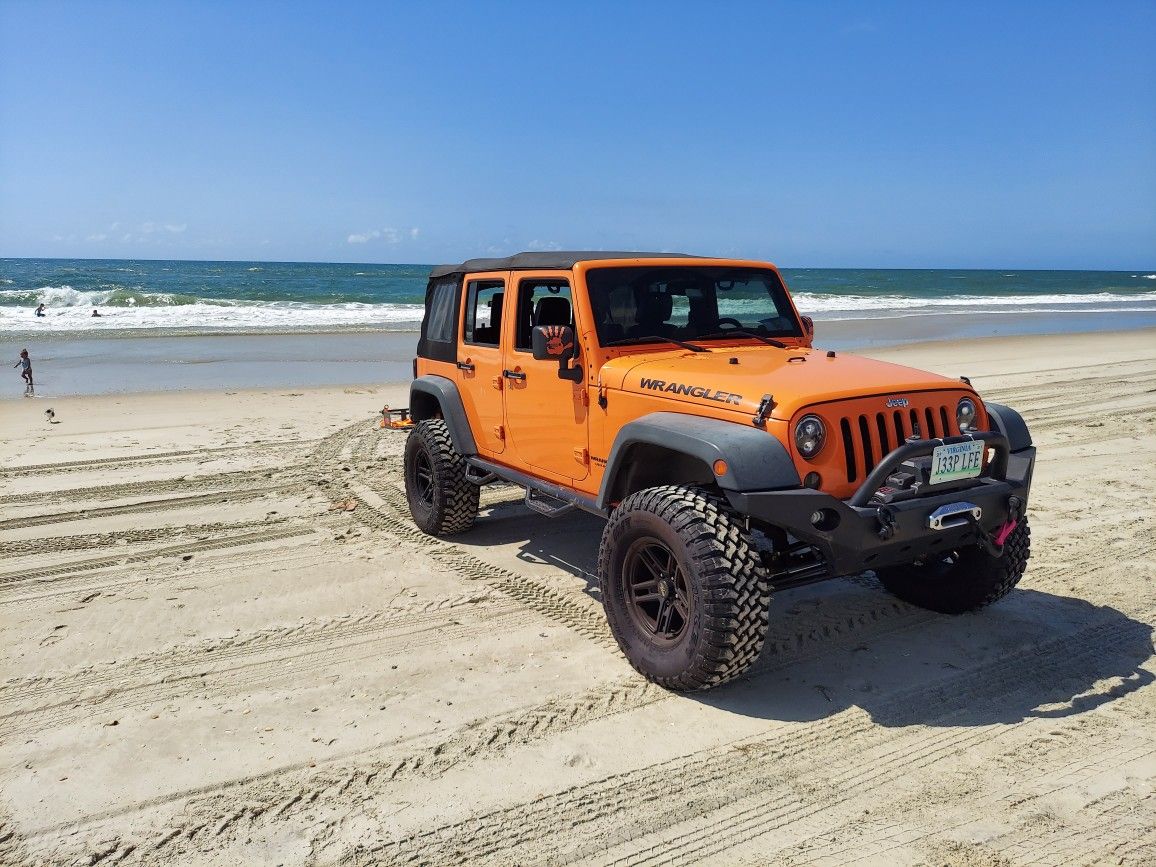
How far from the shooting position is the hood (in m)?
3.68

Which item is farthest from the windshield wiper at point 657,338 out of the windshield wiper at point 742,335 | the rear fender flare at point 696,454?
the rear fender flare at point 696,454

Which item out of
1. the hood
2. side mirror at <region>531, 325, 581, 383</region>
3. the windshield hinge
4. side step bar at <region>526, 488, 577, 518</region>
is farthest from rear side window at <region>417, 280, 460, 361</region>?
the windshield hinge

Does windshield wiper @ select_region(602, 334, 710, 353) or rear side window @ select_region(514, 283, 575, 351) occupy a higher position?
rear side window @ select_region(514, 283, 575, 351)

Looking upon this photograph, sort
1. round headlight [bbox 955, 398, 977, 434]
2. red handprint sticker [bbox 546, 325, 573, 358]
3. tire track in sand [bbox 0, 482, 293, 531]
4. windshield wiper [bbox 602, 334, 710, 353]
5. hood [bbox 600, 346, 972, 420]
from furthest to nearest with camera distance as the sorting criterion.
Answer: tire track in sand [bbox 0, 482, 293, 531] → windshield wiper [bbox 602, 334, 710, 353] → red handprint sticker [bbox 546, 325, 573, 358] → round headlight [bbox 955, 398, 977, 434] → hood [bbox 600, 346, 972, 420]

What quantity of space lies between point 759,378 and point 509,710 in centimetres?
186

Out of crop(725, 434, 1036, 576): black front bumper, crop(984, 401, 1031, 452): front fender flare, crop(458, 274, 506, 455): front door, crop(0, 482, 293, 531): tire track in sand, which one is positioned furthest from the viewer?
crop(0, 482, 293, 531): tire track in sand

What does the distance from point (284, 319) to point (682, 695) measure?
28404mm

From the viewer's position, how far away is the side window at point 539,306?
4898mm

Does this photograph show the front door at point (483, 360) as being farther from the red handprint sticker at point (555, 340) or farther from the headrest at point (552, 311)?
the red handprint sticker at point (555, 340)

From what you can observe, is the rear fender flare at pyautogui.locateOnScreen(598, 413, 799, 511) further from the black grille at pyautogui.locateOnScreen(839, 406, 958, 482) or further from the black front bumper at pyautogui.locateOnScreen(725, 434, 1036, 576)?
the black grille at pyautogui.locateOnScreen(839, 406, 958, 482)

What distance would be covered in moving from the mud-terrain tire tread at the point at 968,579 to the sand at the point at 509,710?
0.10 m

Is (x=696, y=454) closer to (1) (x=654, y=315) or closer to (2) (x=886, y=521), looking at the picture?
(2) (x=886, y=521)

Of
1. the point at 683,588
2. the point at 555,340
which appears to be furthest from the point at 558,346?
the point at 683,588

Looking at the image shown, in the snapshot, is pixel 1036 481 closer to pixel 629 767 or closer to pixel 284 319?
pixel 629 767
